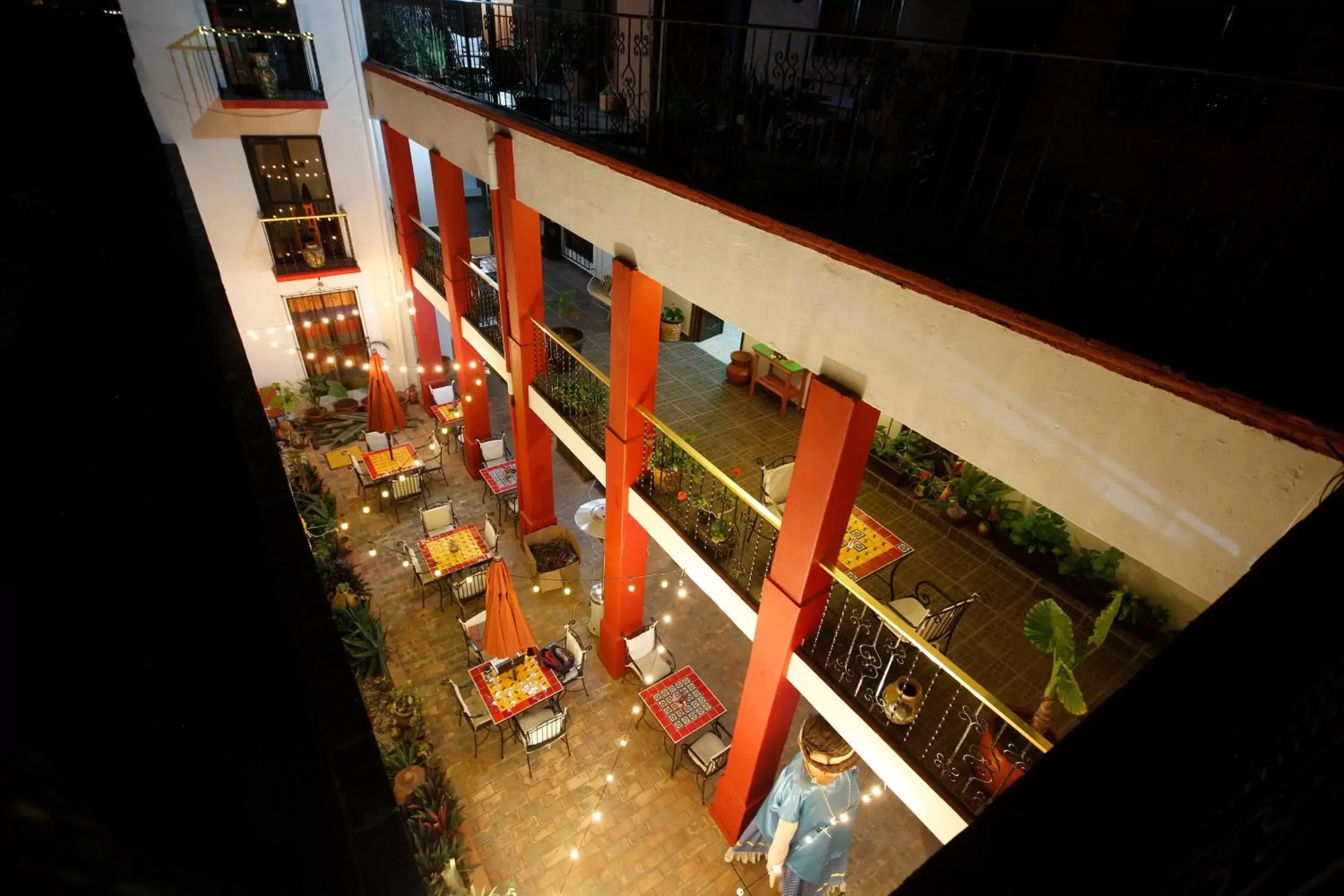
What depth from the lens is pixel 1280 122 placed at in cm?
457

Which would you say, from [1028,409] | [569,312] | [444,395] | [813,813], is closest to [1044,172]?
[1028,409]

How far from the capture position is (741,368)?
12273 millimetres

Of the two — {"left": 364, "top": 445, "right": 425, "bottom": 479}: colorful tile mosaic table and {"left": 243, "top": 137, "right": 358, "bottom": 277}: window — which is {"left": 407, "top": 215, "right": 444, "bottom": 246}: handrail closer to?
{"left": 243, "top": 137, "right": 358, "bottom": 277}: window

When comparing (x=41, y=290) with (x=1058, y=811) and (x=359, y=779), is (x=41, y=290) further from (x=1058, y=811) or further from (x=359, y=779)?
(x=1058, y=811)

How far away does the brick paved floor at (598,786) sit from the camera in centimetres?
816

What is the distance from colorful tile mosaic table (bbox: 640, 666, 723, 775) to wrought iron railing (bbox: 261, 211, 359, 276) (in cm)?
977

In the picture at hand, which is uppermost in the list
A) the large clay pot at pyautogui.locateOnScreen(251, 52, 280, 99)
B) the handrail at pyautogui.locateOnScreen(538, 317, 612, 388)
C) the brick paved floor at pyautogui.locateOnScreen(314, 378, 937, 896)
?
the large clay pot at pyautogui.locateOnScreen(251, 52, 280, 99)

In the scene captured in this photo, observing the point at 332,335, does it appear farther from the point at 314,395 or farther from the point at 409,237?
the point at 409,237

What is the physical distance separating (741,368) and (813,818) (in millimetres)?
7125

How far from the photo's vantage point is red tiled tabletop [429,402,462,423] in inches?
568

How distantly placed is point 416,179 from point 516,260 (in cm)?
1014

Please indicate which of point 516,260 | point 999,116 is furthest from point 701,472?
point 999,116

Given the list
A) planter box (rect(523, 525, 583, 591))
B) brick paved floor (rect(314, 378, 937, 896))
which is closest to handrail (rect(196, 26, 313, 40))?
brick paved floor (rect(314, 378, 937, 896))

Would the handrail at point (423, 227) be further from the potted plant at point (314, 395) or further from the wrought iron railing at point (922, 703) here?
the wrought iron railing at point (922, 703)
